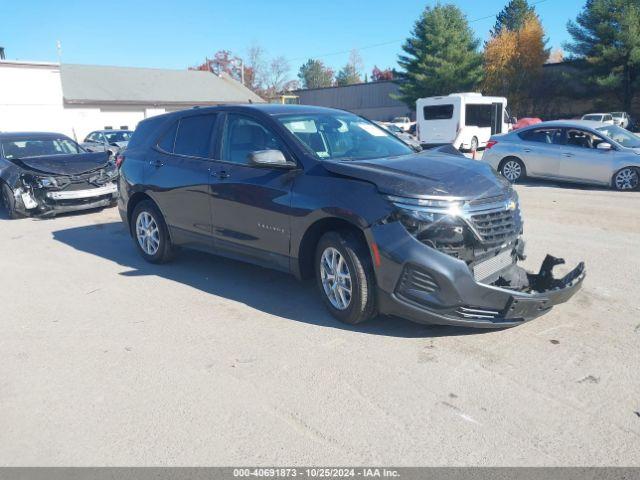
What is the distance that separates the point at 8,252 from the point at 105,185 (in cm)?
302

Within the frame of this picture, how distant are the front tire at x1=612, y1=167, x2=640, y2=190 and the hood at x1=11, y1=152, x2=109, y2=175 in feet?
34.5

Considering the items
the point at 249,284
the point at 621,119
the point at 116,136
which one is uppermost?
the point at 621,119

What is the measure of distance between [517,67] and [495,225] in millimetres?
52191

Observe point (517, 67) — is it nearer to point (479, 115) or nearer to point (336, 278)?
point (479, 115)

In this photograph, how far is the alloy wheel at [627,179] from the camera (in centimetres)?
1152

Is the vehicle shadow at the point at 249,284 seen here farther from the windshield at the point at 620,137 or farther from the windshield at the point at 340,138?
the windshield at the point at 620,137

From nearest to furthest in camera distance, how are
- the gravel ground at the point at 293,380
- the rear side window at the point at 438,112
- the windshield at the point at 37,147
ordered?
the gravel ground at the point at 293,380
the windshield at the point at 37,147
the rear side window at the point at 438,112

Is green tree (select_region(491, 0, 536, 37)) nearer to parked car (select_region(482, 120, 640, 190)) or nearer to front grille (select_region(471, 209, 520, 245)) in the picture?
parked car (select_region(482, 120, 640, 190))

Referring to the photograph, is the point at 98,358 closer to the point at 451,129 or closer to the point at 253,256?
the point at 253,256

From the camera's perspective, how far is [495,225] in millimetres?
4312

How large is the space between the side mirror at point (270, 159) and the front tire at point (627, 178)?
9.43 metres

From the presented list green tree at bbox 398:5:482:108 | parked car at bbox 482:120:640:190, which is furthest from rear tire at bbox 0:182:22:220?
green tree at bbox 398:5:482:108

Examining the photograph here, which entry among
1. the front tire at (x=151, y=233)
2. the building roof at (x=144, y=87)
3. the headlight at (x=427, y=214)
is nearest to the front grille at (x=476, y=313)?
the headlight at (x=427, y=214)

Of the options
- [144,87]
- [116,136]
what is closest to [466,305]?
[116,136]
